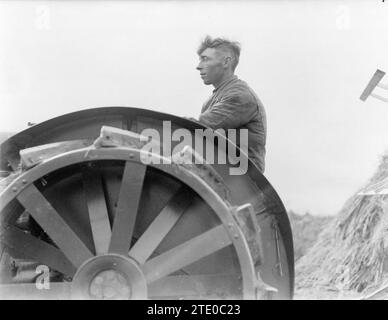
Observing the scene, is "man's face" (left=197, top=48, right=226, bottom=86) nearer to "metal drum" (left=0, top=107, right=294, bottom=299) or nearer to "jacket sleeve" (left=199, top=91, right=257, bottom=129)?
"jacket sleeve" (left=199, top=91, right=257, bottom=129)

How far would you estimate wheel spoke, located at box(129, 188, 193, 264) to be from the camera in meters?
2.20

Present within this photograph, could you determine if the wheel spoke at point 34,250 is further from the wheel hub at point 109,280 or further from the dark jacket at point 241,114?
the dark jacket at point 241,114

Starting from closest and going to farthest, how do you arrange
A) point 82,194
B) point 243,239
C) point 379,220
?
point 243,239
point 82,194
point 379,220

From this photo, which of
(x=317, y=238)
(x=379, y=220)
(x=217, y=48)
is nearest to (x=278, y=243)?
(x=217, y=48)

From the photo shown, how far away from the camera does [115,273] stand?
214 cm

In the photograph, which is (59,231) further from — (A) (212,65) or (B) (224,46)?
(B) (224,46)

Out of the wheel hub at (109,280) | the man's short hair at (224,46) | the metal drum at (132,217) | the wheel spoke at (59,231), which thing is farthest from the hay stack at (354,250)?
the wheel spoke at (59,231)

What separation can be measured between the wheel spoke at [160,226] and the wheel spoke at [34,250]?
1.00 ft

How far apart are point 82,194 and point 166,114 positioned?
0.51 m

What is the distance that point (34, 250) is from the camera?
2.32m

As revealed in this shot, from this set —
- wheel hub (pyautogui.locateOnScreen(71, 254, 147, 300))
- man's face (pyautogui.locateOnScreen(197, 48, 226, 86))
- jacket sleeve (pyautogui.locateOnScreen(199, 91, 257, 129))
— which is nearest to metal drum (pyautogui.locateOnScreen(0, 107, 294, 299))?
wheel hub (pyautogui.locateOnScreen(71, 254, 147, 300))

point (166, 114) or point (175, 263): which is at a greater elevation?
point (166, 114)

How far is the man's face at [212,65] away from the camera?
10.8 feet
